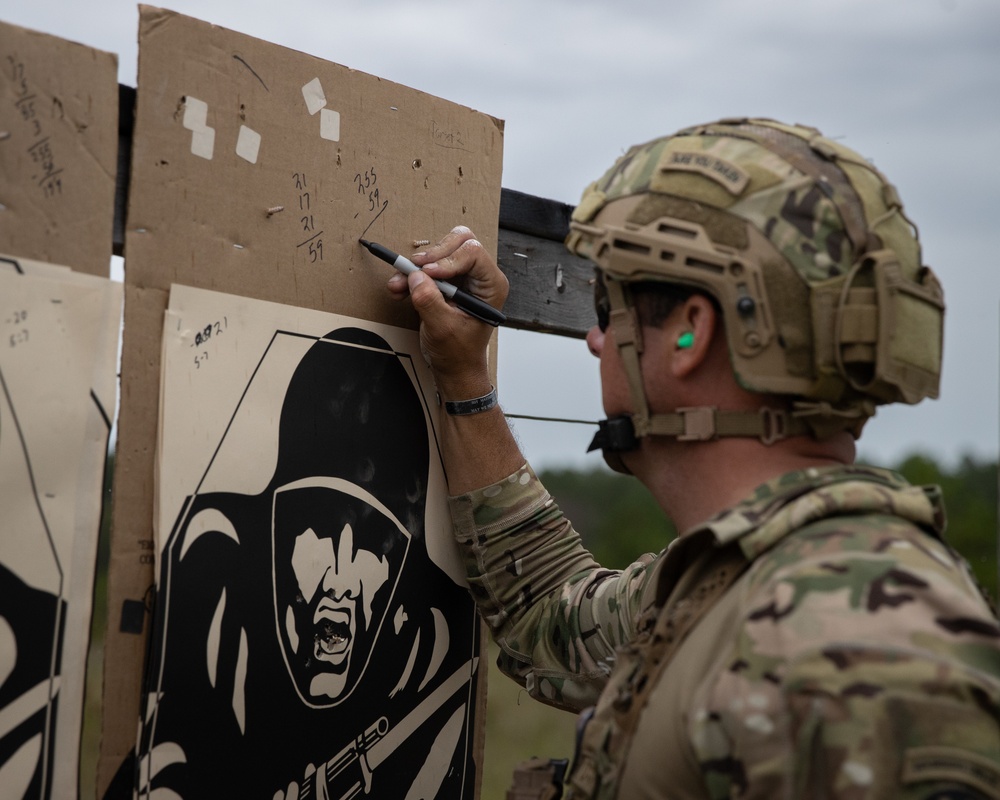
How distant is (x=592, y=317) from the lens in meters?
2.75

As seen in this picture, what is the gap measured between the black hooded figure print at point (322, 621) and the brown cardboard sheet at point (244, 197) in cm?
7

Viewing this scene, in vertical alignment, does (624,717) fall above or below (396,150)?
below

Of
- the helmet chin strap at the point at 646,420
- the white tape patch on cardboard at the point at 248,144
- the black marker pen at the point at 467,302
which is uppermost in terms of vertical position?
the white tape patch on cardboard at the point at 248,144

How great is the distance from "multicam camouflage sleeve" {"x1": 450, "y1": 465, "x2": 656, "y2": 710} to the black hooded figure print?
84 millimetres

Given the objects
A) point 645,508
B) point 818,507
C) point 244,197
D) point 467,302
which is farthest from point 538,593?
point 645,508

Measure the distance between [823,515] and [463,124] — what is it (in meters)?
1.24

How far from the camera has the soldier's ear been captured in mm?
1680

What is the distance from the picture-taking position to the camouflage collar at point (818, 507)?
150cm

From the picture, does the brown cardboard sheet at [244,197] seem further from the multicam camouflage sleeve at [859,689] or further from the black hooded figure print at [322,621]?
the multicam camouflage sleeve at [859,689]

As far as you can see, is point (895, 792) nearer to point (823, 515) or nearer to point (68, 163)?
point (823, 515)

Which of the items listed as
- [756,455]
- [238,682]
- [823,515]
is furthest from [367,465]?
[823,515]

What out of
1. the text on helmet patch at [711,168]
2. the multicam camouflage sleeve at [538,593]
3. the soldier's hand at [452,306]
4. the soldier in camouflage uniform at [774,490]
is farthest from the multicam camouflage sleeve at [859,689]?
the soldier's hand at [452,306]

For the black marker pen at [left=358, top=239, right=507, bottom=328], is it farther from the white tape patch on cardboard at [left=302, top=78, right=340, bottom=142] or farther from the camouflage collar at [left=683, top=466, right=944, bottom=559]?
the camouflage collar at [left=683, top=466, right=944, bottom=559]

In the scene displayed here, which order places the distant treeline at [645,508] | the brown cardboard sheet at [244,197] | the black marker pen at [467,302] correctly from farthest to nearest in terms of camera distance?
the distant treeline at [645,508] < the black marker pen at [467,302] < the brown cardboard sheet at [244,197]
